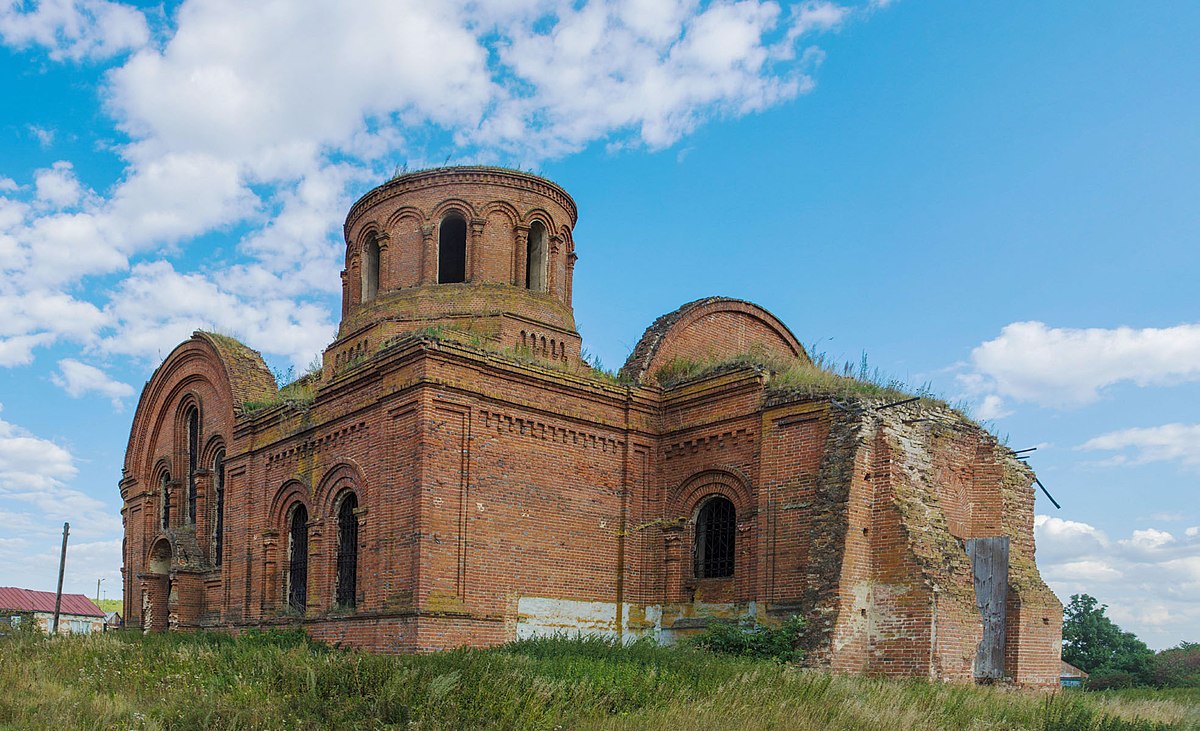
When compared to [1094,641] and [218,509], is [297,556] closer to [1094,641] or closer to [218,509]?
[218,509]

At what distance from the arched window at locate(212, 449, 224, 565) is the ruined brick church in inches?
6.9

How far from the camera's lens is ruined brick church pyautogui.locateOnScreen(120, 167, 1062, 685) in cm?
1459

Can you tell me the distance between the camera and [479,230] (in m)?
19.8

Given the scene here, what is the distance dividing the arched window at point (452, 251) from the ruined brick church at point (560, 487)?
0.05m

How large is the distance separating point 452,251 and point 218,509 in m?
7.39

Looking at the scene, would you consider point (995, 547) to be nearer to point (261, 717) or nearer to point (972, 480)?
point (972, 480)

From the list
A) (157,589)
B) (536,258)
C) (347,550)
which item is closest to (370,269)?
(536,258)

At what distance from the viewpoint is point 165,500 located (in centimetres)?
2373

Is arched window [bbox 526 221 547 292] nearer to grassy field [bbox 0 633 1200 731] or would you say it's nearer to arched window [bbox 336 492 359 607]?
arched window [bbox 336 492 359 607]

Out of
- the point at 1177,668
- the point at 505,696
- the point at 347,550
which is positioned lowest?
the point at 1177,668

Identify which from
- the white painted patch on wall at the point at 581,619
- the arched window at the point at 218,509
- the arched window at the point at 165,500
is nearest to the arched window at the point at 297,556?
the arched window at the point at 218,509

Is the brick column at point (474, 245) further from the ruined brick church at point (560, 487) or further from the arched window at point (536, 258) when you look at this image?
the arched window at point (536, 258)

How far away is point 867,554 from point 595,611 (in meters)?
4.63

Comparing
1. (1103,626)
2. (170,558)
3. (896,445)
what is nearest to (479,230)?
(896,445)
